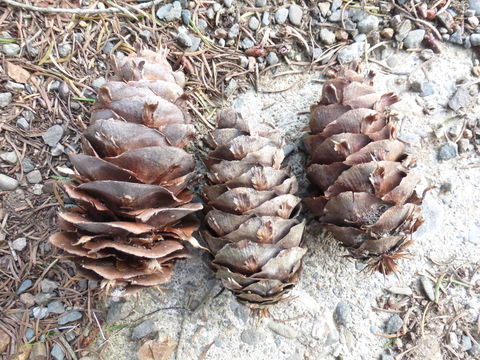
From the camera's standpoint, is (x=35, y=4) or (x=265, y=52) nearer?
(x=35, y=4)

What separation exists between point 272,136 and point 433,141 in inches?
36.6

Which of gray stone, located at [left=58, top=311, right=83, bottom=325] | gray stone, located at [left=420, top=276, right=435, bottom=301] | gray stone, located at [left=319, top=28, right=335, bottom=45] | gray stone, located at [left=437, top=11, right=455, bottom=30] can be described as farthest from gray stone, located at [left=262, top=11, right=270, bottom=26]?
gray stone, located at [left=58, top=311, right=83, bottom=325]

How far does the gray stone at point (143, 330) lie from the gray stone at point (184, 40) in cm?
132

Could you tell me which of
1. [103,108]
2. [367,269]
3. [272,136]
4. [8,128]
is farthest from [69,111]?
[367,269]

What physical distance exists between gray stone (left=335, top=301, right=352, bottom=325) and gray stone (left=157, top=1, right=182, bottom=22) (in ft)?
5.21

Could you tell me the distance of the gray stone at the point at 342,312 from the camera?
78.8 inches

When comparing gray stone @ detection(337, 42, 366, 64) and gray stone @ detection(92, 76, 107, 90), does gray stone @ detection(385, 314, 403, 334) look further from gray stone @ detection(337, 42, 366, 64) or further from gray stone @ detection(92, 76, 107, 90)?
gray stone @ detection(92, 76, 107, 90)

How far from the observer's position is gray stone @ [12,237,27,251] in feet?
6.28

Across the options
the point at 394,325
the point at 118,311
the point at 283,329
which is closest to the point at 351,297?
the point at 394,325

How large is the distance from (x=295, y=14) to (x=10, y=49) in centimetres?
137

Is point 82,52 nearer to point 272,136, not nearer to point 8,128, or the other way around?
point 8,128

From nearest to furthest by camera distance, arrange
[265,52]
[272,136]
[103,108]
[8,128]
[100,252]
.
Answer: [100,252] → [103,108] → [272,136] → [8,128] → [265,52]

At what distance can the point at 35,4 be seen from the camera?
6.59ft

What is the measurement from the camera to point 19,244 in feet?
6.29
